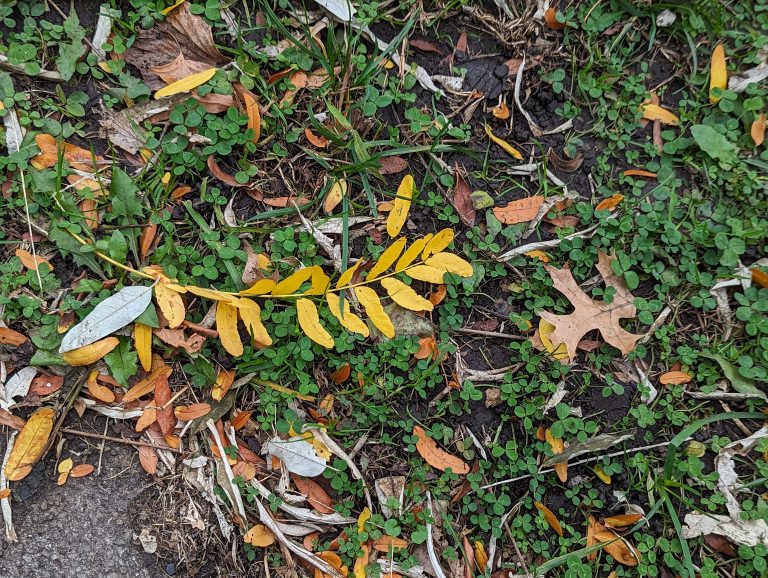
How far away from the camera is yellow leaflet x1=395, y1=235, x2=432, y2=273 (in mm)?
2412

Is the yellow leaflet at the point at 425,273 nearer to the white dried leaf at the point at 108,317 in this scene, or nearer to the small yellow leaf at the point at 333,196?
the small yellow leaf at the point at 333,196

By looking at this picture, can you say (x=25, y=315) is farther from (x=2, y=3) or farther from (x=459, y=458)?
(x=459, y=458)

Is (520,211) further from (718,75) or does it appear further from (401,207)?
(718,75)

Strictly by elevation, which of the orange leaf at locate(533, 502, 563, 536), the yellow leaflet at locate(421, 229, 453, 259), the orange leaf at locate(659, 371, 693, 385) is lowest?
the orange leaf at locate(533, 502, 563, 536)

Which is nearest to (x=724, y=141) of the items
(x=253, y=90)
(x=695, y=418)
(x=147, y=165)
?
(x=695, y=418)

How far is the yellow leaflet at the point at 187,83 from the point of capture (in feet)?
8.05

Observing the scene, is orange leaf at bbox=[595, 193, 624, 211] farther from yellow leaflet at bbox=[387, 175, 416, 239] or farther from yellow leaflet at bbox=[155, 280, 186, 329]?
yellow leaflet at bbox=[155, 280, 186, 329]

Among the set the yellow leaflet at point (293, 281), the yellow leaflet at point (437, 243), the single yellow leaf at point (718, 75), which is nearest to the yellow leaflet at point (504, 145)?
the yellow leaflet at point (437, 243)

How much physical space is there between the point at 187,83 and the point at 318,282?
1.01m

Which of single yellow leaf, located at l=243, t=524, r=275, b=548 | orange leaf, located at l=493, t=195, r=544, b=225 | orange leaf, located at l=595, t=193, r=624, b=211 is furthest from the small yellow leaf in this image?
single yellow leaf, located at l=243, t=524, r=275, b=548

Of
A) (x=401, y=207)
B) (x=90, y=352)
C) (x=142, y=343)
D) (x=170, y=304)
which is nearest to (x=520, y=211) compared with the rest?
(x=401, y=207)

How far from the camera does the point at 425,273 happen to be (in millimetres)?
2432

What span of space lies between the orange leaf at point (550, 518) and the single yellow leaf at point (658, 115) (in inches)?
68.4

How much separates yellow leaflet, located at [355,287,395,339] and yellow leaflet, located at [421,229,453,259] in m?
0.27
